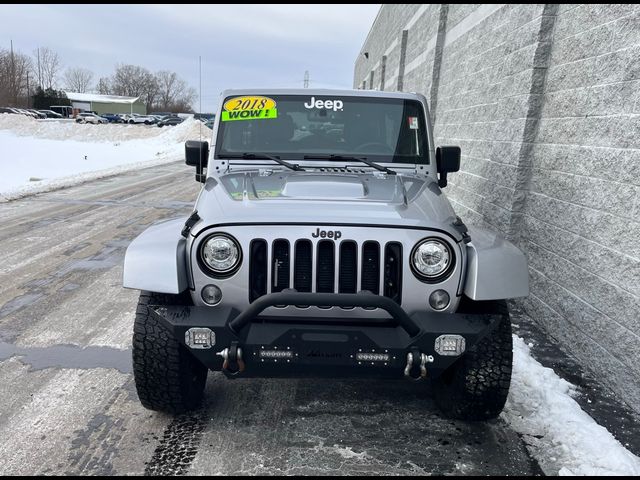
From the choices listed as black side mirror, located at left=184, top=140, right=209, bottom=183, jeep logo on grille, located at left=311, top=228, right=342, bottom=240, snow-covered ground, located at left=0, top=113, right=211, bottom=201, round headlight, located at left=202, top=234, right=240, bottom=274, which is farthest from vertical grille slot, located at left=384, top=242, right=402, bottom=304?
snow-covered ground, located at left=0, top=113, right=211, bottom=201

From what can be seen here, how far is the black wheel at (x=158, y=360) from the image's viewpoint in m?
3.09

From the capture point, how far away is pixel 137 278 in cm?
297

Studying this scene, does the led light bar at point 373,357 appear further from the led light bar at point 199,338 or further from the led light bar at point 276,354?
the led light bar at point 199,338

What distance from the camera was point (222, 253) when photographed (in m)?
2.97

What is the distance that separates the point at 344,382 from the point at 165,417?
1239 millimetres

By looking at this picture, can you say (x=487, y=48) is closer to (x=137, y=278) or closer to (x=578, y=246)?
(x=578, y=246)

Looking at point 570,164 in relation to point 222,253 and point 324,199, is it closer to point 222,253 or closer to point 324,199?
point 324,199

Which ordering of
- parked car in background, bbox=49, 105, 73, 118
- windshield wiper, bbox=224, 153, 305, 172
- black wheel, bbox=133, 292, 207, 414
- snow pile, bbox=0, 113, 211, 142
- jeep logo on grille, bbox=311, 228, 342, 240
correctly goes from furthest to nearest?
parked car in background, bbox=49, 105, 73, 118, snow pile, bbox=0, 113, 211, 142, windshield wiper, bbox=224, 153, 305, 172, black wheel, bbox=133, 292, 207, 414, jeep logo on grille, bbox=311, 228, 342, 240

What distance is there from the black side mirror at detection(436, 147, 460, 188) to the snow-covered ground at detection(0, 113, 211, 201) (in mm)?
10118

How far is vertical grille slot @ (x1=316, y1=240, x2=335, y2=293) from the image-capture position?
2.96m

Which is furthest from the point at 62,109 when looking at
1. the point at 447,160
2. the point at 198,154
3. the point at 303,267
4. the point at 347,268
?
the point at 347,268

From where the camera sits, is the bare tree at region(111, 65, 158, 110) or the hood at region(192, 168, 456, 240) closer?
the hood at region(192, 168, 456, 240)

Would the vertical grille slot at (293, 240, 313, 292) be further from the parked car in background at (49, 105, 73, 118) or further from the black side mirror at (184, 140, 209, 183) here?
the parked car in background at (49, 105, 73, 118)

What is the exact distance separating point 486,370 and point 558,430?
0.64m
